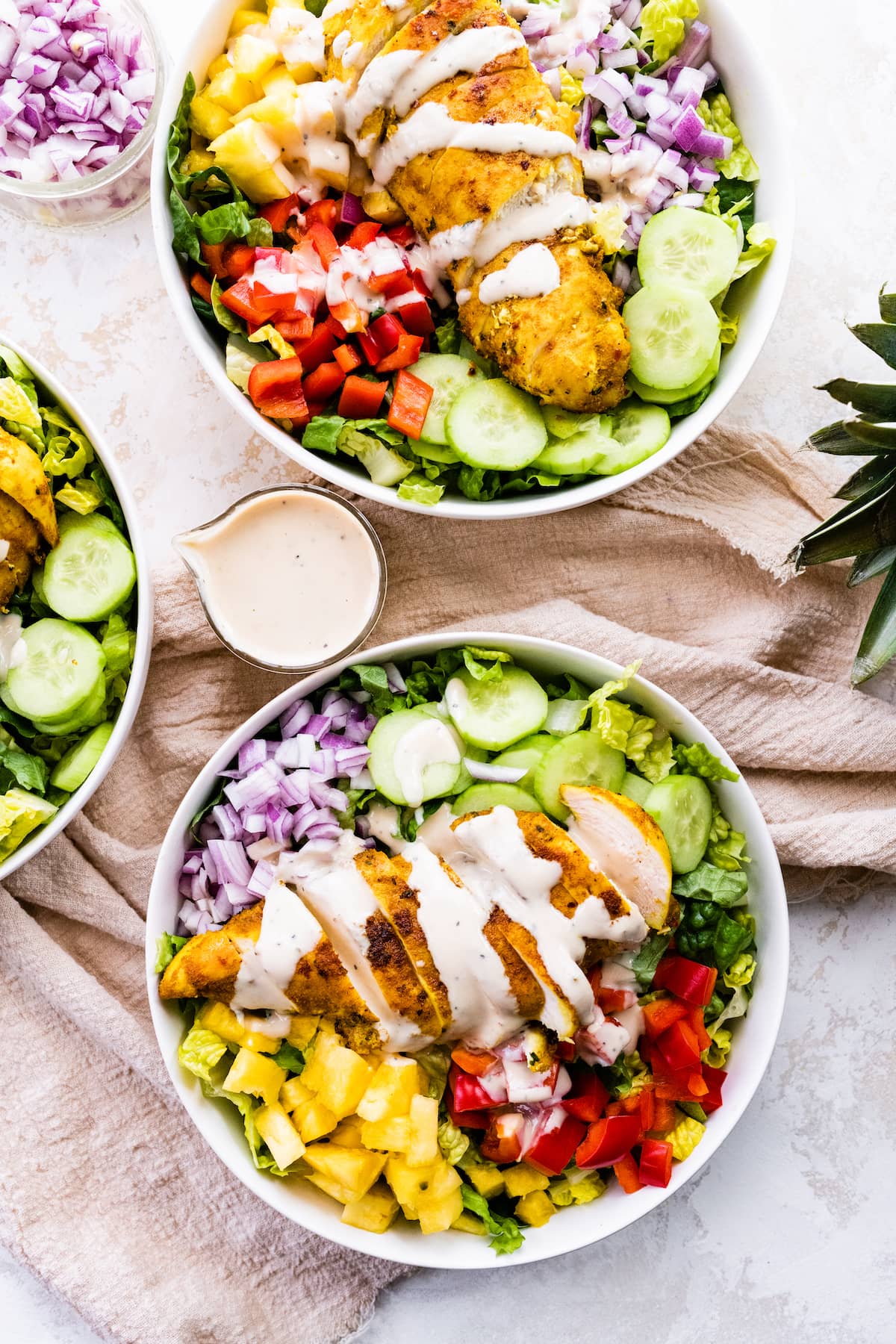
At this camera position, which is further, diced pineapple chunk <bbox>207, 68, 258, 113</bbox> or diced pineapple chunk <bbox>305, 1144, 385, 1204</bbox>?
diced pineapple chunk <bbox>207, 68, 258, 113</bbox>

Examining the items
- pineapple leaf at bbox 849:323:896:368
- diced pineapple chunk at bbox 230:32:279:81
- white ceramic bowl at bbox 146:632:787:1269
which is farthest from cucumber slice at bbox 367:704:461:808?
diced pineapple chunk at bbox 230:32:279:81

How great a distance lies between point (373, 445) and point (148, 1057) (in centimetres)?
202

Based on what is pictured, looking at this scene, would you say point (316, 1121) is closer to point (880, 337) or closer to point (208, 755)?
point (208, 755)

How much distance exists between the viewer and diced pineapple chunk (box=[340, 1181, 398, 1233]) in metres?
3.21

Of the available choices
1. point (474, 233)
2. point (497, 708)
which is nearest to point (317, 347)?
point (474, 233)

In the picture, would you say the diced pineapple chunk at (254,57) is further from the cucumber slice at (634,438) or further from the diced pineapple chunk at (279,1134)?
the diced pineapple chunk at (279,1134)

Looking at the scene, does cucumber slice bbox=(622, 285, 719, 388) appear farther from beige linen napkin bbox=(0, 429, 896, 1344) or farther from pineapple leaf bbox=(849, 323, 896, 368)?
beige linen napkin bbox=(0, 429, 896, 1344)

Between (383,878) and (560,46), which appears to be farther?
(560,46)

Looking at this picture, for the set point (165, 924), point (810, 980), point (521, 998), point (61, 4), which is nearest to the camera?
point (521, 998)

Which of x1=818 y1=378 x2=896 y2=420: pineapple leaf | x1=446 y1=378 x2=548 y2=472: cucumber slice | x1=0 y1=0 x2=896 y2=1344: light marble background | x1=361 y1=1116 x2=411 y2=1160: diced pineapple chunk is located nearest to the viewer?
x1=361 y1=1116 x2=411 y2=1160: diced pineapple chunk

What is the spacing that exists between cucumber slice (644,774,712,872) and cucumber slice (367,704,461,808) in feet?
1.91

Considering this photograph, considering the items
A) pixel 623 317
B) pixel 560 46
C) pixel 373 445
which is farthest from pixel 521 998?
pixel 560 46

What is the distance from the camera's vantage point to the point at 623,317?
3344 mm

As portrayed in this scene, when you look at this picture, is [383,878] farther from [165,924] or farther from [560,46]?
[560,46]
